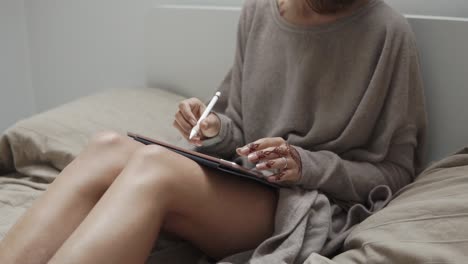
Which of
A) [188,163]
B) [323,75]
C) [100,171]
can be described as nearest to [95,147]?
[100,171]

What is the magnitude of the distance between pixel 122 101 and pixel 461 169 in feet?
2.92

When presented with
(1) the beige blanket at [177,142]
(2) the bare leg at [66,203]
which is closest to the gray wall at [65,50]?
(1) the beige blanket at [177,142]

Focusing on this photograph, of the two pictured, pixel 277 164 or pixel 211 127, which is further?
pixel 211 127

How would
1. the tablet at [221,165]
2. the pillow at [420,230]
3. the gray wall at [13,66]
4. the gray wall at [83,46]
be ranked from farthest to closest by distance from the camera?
the gray wall at [13,66] → the gray wall at [83,46] → the tablet at [221,165] → the pillow at [420,230]

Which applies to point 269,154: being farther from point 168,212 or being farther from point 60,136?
point 60,136

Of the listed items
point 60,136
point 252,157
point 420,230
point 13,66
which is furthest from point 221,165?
point 13,66

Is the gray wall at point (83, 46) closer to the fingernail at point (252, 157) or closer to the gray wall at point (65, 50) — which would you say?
the gray wall at point (65, 50)

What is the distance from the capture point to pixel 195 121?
92 centimetres

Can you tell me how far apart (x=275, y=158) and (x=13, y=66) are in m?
1.54

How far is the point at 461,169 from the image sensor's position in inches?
31.5

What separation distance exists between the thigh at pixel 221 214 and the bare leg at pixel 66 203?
13 centimetres

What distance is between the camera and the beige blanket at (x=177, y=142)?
2.12ft

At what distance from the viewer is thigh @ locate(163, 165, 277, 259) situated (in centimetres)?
75

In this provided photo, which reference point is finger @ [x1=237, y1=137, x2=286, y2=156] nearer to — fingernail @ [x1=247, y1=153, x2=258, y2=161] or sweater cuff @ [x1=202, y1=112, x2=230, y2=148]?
fingernail @ [x1=247, y1=153, x2=258, y2=161]
